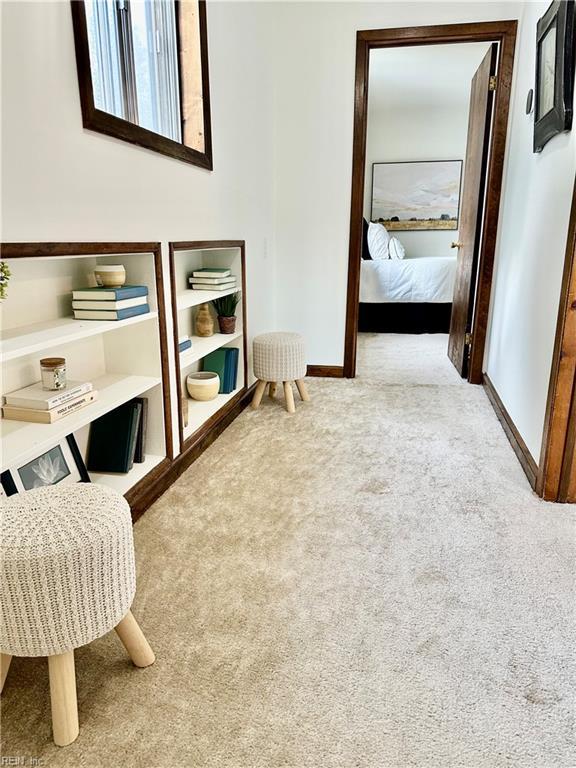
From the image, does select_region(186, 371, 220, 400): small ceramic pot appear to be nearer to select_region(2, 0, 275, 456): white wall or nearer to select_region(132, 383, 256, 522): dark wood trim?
select_region(132, 383, 256, 522): dark wood trim

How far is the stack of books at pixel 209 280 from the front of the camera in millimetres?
2619

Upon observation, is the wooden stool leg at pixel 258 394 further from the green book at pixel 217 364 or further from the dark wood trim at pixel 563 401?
the dark wood trim at pixel 563 401

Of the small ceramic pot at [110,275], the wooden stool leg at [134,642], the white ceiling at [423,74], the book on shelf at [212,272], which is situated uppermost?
the white ceiling at [423,74]

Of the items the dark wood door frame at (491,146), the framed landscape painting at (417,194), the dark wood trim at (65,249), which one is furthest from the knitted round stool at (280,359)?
the framed landscape painting at (417,194)

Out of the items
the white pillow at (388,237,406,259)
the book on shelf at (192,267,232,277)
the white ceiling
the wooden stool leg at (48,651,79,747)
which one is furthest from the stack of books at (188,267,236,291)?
the white pillow at (388,237,406,259)

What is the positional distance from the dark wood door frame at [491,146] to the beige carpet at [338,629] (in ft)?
4.68

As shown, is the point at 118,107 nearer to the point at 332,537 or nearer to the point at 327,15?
the point at 332,537

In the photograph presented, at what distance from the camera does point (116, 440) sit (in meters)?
1.93

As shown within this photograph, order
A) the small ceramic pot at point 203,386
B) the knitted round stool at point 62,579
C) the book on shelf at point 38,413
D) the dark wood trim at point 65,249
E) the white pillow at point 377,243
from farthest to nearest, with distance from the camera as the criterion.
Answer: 1. the white pillow at point 377,243
2. the small ceramic pot at point 203,386
3. the book on shelf at point 38,413
4. the dark wood trim at point 65,249
5. the knitted round stool at point 62,579

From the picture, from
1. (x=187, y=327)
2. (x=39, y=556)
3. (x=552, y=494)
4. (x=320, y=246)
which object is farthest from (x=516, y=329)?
(x=39, y=556)

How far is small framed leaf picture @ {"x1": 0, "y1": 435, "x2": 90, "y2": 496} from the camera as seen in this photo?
1463mm

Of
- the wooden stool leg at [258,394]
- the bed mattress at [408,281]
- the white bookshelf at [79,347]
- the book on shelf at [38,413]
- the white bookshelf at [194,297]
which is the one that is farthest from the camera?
the bed mattress at [408,281]

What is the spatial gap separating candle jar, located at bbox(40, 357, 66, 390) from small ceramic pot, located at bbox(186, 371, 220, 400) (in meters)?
1.12

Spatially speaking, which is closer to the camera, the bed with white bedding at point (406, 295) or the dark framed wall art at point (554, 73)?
the dark framed wall art at point (554, 73)
